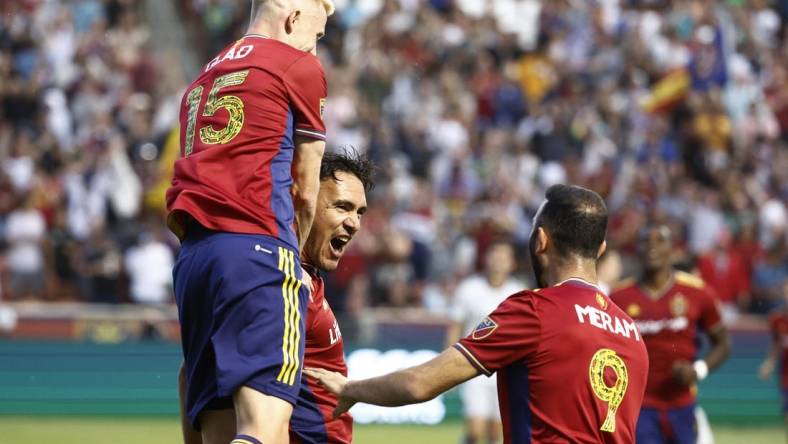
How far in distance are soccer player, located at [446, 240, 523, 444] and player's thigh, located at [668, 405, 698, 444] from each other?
11.6ft

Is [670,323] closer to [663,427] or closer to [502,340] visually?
[663,427]

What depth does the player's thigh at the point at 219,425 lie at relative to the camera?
550 cm

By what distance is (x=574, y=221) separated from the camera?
5445mm

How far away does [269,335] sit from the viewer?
17.3 ft

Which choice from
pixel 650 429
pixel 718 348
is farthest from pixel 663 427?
pixel 718 348

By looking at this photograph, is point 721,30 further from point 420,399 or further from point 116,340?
point 420,399

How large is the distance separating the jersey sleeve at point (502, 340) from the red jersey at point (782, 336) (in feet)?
35.5

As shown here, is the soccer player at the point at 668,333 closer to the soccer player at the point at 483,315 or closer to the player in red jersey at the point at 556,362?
the soccer player at the point at 483,315

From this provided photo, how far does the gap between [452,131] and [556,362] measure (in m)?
15.4

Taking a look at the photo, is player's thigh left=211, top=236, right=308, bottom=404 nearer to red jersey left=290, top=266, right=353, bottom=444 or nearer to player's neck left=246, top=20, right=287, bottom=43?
red jersey left=290, top=266, right=353, bottom=444

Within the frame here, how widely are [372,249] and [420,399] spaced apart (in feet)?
42.0

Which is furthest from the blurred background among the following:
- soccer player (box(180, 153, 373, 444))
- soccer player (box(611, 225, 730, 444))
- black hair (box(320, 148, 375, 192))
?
soccer player (box(180, 153, 373, 444))

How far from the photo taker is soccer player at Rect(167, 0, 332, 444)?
207 inches

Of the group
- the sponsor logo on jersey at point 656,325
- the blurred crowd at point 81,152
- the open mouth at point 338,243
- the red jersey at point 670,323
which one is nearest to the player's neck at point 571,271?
the open mouth at point 338,243
